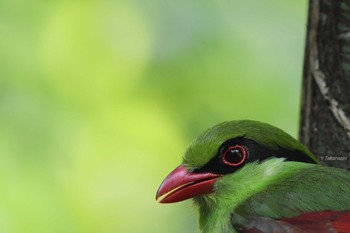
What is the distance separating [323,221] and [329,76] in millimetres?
1194

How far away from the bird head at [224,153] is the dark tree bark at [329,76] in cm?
47

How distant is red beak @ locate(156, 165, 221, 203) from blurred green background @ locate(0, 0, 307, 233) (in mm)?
2305

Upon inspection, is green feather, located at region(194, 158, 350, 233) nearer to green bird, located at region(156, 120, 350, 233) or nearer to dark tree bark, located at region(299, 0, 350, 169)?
green bird, located at region(156, 120, 350, 233)

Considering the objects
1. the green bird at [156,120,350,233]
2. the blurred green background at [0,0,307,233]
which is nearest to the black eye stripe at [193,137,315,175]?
the green bird at [156,120,350,233]

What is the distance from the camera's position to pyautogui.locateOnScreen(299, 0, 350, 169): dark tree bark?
16.0 ft

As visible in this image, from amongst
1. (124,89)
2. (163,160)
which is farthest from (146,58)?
(163,160)

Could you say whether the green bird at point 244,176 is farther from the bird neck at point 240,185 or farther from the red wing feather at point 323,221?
the red wing feather at point 323,221

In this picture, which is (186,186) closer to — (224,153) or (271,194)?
(224,153)

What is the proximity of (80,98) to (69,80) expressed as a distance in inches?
8.1

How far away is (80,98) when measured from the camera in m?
7.00

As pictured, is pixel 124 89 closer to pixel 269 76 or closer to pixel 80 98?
pixel 80 98

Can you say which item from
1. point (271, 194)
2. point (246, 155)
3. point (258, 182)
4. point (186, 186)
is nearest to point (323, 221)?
point (271, 194)

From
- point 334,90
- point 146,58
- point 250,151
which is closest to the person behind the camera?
point 250,151

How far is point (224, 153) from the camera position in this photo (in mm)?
4418
